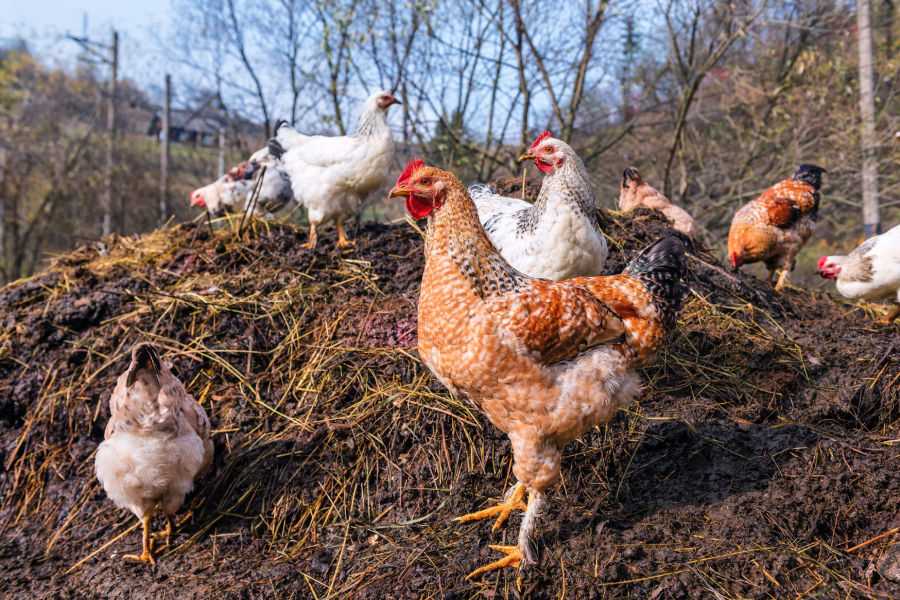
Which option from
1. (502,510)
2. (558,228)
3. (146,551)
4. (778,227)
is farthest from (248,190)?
(778,227)

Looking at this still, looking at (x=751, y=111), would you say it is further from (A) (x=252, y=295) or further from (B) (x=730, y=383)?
(A) (x=252, y=295)

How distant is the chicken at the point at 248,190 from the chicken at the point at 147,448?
3.34m

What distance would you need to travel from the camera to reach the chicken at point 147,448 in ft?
8.26

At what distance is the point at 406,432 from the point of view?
286 centimetres

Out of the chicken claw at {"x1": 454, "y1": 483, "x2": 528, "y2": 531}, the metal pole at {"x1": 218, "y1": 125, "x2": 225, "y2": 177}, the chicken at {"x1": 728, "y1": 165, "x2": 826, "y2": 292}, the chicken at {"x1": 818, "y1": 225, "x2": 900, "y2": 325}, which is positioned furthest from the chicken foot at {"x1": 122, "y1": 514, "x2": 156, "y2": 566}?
the metal pole at {"x1": 218, "y1": 125, "x2": 225, "y2": 177}

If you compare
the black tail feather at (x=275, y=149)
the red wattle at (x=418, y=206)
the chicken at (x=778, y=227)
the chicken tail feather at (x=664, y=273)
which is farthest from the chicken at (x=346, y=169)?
the chicken at (x=778, y=227)

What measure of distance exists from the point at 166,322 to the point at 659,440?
2.89 meters

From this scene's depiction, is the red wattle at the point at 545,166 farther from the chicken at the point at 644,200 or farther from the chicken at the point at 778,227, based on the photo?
the chicken at the point at 778,227

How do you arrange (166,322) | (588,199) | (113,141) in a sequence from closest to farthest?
1. (588,199)
2. (166,322)
3. (113,141)

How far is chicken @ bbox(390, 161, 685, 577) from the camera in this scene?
2076 millimetres

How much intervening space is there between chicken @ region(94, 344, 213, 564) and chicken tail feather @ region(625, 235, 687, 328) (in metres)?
2.14

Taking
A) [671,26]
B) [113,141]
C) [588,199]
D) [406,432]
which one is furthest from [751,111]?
[113,141]

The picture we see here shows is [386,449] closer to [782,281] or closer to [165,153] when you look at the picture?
[782,281]

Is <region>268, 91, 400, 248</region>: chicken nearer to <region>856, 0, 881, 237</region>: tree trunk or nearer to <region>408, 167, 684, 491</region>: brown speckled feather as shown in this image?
<region>408, 167, 684, 491</region>: brown speckled feather
